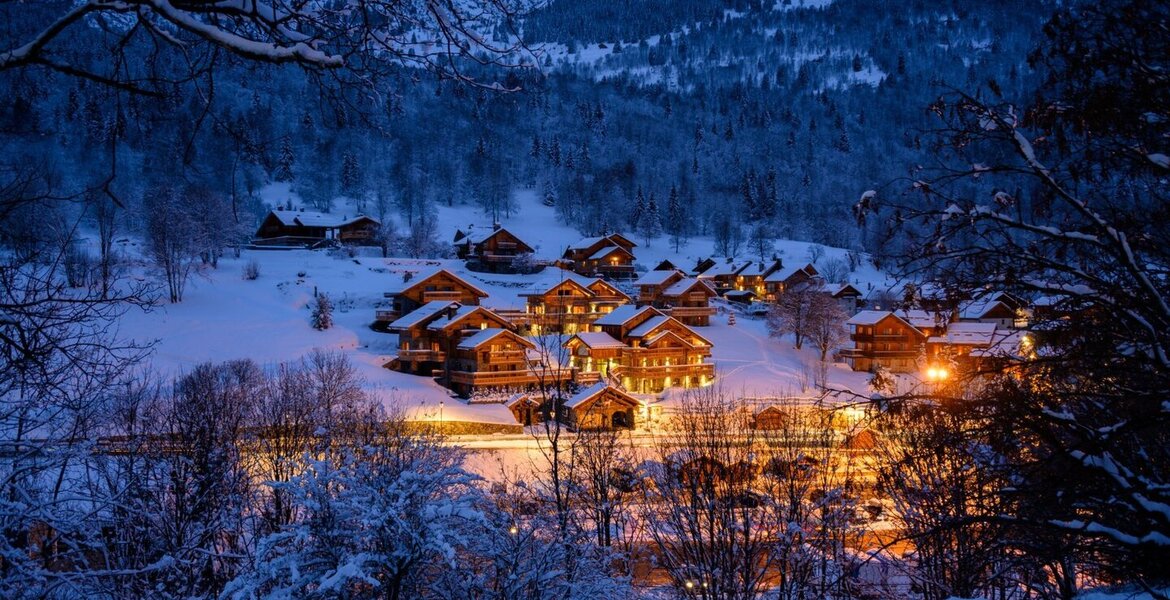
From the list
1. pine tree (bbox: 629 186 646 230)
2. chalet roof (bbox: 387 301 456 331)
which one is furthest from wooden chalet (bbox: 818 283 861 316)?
pine tree (bbox: 629 186 646 230)

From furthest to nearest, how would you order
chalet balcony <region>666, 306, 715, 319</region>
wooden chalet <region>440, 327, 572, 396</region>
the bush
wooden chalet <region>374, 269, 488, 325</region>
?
the bush < chalet balcony <region>666, 306, 715, 319</region> < wooden chalet <region>374, 269, 488, 325</region> < wooden chalet <region>440, 327, 572, 396</region>

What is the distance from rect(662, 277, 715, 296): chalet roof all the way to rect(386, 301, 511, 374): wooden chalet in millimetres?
16141

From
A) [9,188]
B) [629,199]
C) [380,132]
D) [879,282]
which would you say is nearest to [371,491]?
[9,188]

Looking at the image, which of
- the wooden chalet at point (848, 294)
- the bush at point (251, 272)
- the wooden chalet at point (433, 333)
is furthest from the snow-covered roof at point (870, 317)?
the bush at point (251, 272)

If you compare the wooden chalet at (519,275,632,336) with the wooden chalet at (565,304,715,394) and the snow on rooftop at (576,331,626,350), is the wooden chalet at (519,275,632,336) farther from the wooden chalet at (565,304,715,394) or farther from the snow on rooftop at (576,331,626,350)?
the wooden chalet at (565,304,715,394)

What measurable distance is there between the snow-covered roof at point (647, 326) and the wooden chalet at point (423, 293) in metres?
10.3

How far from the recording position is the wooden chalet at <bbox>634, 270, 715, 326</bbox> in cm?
4459

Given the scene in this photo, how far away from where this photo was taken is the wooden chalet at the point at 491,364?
29250mm

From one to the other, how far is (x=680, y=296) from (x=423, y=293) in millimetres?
17889

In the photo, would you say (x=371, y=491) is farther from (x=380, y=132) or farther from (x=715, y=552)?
(x=715, y=552)

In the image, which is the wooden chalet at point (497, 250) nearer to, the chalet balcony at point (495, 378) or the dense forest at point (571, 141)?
the dense forest at point (571, 141)

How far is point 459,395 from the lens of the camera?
97.3 feet

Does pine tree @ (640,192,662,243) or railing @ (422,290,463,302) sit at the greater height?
pine tree @ (640,192,662,243)

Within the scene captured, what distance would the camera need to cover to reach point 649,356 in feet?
110
